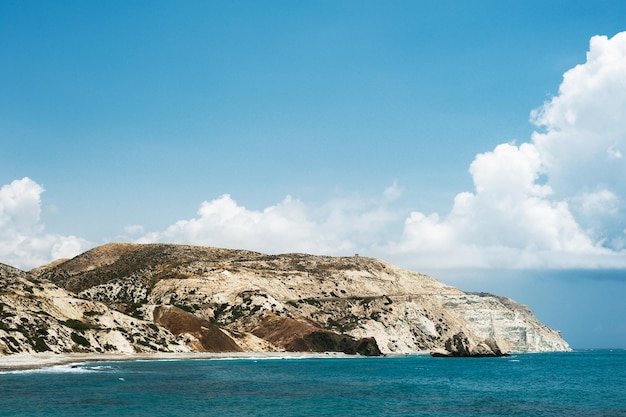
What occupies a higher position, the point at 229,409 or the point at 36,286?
the point at 36,286

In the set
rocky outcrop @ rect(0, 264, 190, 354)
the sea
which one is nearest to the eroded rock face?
rocky outcrop @ rect(0, 264, 190, 354)


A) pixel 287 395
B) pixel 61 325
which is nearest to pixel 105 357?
pixel 61 325

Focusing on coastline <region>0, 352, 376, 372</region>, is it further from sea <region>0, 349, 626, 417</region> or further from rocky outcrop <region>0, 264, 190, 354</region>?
sea <region>0, 349, 626, 417</region>

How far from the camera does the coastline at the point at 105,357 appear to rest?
4304 inches

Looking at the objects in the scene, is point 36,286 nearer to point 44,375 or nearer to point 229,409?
point 44,375

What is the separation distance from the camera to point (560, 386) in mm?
95938

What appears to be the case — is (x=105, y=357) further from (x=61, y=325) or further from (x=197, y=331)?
(x=197, y=331)

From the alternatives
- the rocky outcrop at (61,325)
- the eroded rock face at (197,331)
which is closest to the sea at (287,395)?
the rocky outcrop at (61,325)

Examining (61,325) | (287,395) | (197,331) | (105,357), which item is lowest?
(105,357)

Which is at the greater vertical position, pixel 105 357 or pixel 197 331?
pixel 197 331

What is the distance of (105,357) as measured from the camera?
456 feet

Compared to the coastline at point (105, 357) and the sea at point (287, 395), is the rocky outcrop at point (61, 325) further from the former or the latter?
the sea at point (287, 395)

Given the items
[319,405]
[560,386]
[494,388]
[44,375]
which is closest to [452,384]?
[494,388]

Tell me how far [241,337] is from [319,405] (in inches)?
5133
